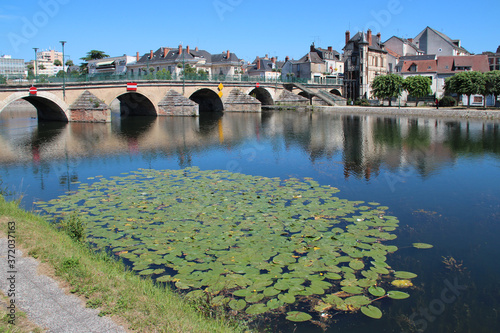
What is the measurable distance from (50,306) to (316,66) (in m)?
89.1

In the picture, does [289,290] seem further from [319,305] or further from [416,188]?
[416,188]

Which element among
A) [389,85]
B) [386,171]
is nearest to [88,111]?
[386,171]

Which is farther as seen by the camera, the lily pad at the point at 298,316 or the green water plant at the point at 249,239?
the green water plant at the point at 249,239

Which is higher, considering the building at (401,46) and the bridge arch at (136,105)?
the building at (401,46)

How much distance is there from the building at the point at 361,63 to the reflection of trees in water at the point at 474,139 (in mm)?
41052

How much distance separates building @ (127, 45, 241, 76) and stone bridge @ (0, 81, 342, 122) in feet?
54.4

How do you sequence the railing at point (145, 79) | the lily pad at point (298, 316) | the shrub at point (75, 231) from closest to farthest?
the lily pad at point (298, 316) → the shrub at point (75, 231) → the railing at point (145, 79)

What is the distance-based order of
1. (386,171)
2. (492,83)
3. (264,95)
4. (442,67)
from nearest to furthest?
(386,171) → (492,83) → (264,95) → (442,67)

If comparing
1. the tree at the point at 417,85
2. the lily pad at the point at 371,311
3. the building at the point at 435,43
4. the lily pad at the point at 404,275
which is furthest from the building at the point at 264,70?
the lily pad at the point at 371,311

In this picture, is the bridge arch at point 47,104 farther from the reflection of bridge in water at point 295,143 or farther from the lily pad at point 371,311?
the lily pad at point 371,311

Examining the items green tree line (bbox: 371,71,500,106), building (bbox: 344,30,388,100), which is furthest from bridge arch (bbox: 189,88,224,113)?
building (bbox: 344,30,388,100)

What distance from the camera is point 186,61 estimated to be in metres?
90.4

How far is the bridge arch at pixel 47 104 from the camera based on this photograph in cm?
3947

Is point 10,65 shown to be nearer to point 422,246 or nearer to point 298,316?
point 422,246
